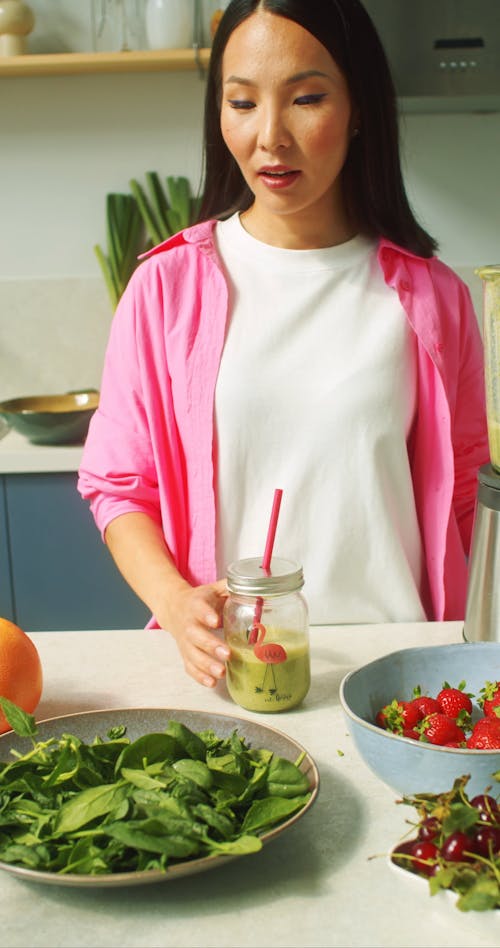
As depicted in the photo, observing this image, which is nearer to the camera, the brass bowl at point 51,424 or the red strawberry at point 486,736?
the red strawberry at point 486,736

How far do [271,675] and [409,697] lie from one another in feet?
0.45

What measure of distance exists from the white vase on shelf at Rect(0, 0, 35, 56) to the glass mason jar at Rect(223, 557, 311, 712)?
2.19m

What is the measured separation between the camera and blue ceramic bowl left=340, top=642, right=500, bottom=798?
2.72 feet

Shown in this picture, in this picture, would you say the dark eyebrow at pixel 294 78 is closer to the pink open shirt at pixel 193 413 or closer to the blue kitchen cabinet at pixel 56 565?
the pink open shirt at pixel 193 413

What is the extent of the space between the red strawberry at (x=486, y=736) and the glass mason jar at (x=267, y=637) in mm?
246

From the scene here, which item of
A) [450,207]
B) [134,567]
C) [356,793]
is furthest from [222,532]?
[450,207]

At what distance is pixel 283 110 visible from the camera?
4.45 ft

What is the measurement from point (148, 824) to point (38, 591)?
1.94m

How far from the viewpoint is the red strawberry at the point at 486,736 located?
2.80 feet

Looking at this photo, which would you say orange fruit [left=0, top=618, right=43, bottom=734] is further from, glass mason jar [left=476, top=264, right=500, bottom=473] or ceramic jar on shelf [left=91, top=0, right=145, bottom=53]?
ceramic jar on shelf [left=91, top=0, right=145, bottom=53]

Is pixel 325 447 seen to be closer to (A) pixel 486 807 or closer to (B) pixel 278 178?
(B) pixel 278 178

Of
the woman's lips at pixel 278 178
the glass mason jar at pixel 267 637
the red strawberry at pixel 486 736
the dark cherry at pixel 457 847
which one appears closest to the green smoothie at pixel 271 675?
the glass mason jar at pixel 267 637

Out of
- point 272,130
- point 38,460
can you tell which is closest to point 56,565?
point 38,460

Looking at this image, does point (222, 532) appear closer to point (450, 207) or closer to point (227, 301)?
point (227, 301)
